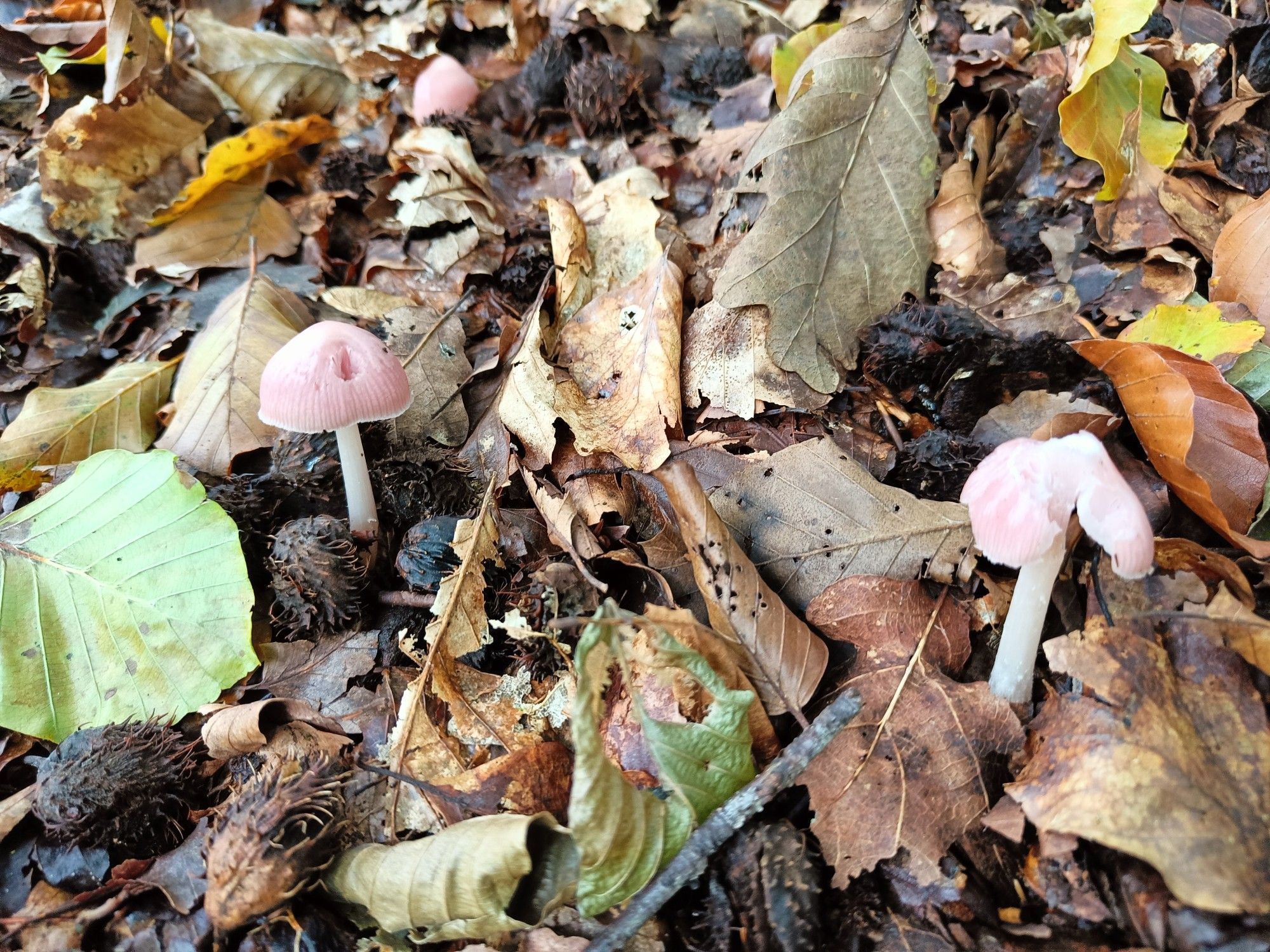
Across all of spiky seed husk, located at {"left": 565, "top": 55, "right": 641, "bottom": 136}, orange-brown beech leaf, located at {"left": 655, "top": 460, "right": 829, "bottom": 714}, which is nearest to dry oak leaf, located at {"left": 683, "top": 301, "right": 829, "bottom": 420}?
orange-brown beech leaf, located at {"left": 655, "top": 460, "right": 829, "bottom": 714}

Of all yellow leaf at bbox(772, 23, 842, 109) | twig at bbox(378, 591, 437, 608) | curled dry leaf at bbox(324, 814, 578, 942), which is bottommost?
curled dry leaf at bbox(324, 814, 578, 942)

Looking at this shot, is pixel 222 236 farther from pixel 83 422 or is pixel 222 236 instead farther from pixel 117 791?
pixel 117 791

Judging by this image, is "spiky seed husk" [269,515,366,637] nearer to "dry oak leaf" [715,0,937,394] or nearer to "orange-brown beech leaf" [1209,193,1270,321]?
"dry oak leaf" [715,0,937,394]

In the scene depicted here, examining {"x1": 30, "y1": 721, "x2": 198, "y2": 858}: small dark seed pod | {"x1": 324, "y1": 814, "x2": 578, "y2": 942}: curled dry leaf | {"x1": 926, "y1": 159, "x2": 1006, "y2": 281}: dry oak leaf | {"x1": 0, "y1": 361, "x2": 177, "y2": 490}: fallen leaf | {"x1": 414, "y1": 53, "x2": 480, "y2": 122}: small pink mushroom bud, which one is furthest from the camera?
{"x1": 414, "y1": 53, "x2": 480, "y2": 122}: small pink mushroom bud

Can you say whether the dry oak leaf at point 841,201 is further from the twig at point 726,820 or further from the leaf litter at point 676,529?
the twig at point 726,820

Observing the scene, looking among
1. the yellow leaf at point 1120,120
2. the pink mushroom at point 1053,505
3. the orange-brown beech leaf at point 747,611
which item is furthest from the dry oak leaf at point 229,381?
the yellow leaf at point 1120,120

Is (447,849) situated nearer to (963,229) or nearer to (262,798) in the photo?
(262,798)
